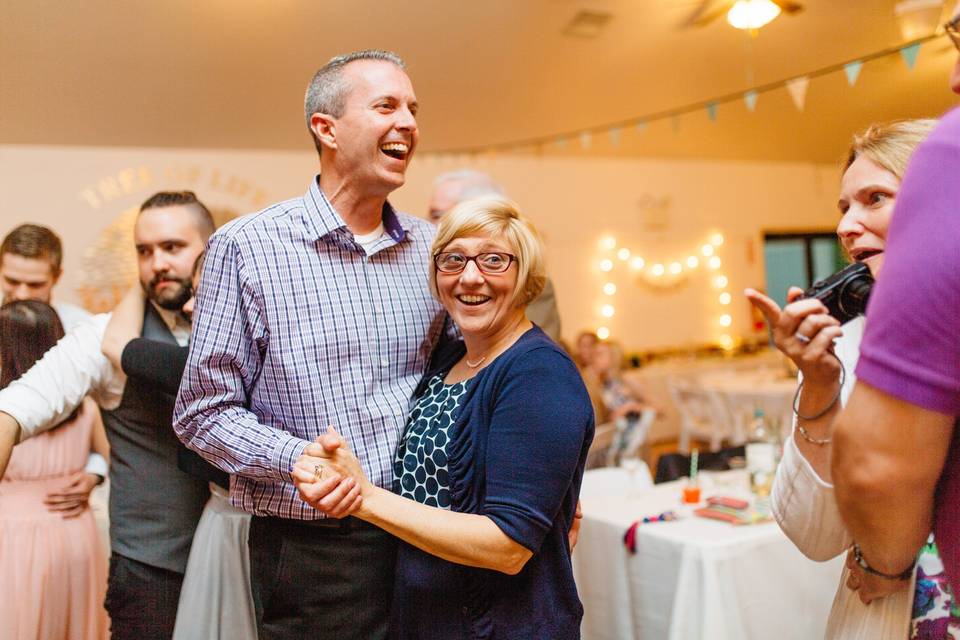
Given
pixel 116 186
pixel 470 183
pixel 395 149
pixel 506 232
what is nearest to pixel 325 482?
pixel 506 232

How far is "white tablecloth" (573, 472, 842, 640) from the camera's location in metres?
2.31

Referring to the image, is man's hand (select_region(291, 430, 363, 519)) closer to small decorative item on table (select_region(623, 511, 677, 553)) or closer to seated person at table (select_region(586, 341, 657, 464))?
small decorative item on table (select_region(623, 511, 677, 553))

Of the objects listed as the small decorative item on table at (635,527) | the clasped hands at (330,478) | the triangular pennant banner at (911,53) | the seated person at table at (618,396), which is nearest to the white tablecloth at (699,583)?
the small decorative item on table at (635,527)

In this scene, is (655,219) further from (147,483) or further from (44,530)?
(44,530)

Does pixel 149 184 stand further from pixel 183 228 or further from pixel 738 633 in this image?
pixel 738 633

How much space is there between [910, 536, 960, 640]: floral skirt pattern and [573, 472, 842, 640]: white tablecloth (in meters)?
1.01

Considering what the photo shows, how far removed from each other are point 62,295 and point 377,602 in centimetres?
100

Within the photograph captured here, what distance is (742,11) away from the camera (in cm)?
425

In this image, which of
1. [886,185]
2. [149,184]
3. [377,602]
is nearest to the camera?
[886,185]

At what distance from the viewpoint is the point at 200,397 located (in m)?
1.60

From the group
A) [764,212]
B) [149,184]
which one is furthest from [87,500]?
[764,212]

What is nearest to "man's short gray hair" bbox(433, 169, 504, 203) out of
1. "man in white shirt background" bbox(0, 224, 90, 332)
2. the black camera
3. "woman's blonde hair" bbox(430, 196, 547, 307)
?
"woman's blonde hair" bbox(430, 196, 547, 307)

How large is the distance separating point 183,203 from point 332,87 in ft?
1.66

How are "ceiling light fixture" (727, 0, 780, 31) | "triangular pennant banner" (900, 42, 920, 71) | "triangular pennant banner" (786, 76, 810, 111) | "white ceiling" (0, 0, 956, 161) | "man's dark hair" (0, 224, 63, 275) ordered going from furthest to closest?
1. "triangular pennant banner" (786, 76, 810, 111)
2. "ceiling light fixture" (727, 0, 780, 31)
3. "triangular pennant banner" (900, 42, 920, 71)
4. "white ceiling" (0, 0, 956, 161)
5. "man's dark hair" (0, 224, 63, 275)
